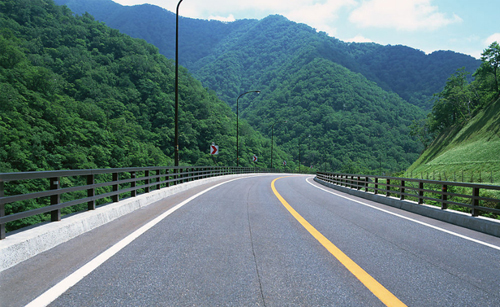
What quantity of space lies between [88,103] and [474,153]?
72.5 m

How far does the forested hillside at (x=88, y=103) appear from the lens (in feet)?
169

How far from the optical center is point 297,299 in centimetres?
353

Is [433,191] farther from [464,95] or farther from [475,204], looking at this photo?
[464,95]

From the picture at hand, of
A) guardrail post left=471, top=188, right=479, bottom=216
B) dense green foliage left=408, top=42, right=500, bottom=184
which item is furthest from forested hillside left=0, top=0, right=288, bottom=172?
dense green foliage left=408, top=42, right=500, bottom=184

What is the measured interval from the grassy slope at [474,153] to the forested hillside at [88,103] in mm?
51015

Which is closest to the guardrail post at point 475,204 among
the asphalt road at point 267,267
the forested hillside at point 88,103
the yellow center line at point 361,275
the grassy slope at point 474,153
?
the asphalt road at point 267,267

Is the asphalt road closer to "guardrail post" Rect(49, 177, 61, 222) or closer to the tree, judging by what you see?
"guardrail post" Rect(49, 177, 61, 222)

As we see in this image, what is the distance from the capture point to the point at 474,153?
181 feet

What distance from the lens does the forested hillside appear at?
169ft

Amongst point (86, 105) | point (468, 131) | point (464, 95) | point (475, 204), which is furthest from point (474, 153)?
point (86, 105)

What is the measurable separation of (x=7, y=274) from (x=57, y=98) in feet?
228

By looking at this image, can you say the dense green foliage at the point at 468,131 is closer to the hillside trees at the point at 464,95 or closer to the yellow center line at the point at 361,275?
the hillside trees at the point at 464,95

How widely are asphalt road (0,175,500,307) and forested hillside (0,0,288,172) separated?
139 ft

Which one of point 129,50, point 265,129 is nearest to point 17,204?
point 129,50
